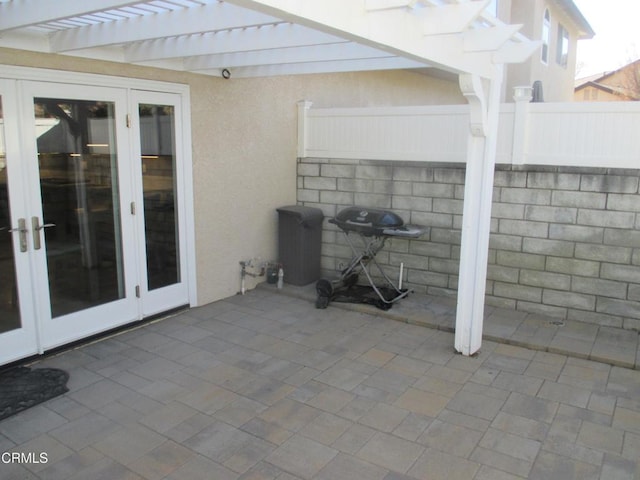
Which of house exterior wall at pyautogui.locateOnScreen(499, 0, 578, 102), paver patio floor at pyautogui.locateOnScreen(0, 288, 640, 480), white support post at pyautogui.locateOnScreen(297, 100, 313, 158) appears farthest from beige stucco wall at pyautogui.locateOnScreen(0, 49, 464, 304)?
house exterior wall at pyautogui.locateOnScreen(499, 0, 578, 102)

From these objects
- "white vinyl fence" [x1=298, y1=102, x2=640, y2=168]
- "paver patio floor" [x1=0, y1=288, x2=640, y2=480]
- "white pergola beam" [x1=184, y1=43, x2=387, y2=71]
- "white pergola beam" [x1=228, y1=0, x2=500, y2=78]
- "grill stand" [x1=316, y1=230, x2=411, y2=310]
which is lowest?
"paver patio floor" [x1=0, y1=288, x2=640, y2=480]

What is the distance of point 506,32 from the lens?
3.47 m

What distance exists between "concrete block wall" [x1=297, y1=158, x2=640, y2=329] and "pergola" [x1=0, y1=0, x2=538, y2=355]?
3.66 feet

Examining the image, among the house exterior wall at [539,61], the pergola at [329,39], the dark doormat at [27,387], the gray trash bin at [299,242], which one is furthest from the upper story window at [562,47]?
the dark doormat at [27,387]

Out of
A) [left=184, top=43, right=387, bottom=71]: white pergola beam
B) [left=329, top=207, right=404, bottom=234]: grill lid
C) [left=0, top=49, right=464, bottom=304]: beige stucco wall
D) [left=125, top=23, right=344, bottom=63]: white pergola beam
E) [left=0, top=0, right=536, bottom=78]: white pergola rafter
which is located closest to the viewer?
[left=0, top=0, right=536, bottom=78]: white pergola rafter

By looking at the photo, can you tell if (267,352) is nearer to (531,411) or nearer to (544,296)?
(531,411)

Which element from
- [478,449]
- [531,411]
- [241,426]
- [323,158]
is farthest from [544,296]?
[241,426]

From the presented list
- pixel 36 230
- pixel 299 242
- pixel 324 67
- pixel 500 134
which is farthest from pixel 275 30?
pixel 299 242

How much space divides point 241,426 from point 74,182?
2.51 m

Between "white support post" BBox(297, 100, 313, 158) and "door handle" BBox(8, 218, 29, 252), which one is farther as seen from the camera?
"white support post" BBox(297, 100, 313, 158)

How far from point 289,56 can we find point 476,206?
2043 millimetres

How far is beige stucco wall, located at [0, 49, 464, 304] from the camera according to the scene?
Result: 5.35 m

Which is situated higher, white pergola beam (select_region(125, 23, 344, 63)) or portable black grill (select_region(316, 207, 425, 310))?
white pergola beam (select_region(125, 23, 344, 63))

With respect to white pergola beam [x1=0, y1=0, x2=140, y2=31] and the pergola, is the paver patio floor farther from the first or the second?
white pergola beam [x1=0, y1=0, x2=140, y2=31]
